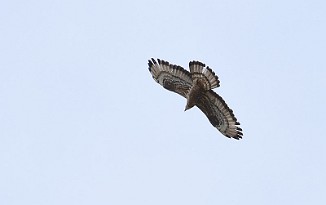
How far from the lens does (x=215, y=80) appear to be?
29516 millimetres

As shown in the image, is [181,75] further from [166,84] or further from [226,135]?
[226,135]

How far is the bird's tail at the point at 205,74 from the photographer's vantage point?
29.5 m

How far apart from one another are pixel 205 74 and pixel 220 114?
88.8 inches

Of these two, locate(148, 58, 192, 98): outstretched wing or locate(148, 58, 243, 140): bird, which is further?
locate(148, 58, 192, 98): outstretched wing

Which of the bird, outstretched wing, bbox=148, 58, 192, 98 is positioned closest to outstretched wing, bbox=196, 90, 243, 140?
the bird

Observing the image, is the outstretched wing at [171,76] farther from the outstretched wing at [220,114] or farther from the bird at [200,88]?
the outstretched wing at [220,114]

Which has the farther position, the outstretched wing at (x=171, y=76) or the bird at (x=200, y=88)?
the outstretched wing at (x=171, y=76)

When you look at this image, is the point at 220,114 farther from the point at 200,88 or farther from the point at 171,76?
the point at 171,76

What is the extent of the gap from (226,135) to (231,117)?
2.81ft

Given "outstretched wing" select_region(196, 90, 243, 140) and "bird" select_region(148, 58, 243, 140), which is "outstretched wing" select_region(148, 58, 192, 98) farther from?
"outstretched wing" select_region(196, 90, 243, 140)

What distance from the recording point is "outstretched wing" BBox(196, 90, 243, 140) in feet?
99.6

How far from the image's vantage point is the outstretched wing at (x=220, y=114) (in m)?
30.4

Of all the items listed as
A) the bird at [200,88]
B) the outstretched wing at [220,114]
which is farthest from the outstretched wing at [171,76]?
the outstretched wing at [220,114]

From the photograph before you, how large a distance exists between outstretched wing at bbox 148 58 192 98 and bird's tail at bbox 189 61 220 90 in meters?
0.62
